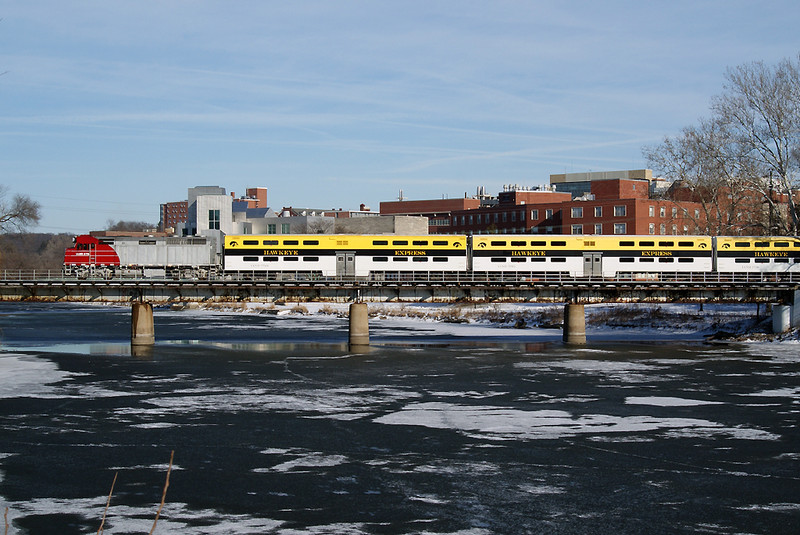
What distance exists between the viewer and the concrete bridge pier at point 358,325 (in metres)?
50.0

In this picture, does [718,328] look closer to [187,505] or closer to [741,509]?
[741,509]

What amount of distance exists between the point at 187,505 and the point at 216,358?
26203 millimetres

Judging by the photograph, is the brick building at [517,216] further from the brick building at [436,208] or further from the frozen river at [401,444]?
the frozen river at [401,444]

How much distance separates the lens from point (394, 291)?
51375 mm

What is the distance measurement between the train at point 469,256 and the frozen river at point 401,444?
27.3 metres

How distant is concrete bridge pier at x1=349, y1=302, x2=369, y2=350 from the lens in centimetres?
5000

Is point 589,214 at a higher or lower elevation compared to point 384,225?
higher

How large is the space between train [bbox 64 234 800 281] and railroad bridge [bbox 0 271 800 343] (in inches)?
596

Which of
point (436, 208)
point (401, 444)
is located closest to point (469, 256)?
point (401, 444)

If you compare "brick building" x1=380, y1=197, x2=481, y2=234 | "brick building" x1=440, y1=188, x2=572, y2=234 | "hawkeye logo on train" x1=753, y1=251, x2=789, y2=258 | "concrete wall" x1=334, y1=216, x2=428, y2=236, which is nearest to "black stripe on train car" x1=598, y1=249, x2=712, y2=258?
"hawkeye logo on train" x1=753, y1=251, x2=789, y2=258

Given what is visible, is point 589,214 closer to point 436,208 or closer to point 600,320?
point 600,320

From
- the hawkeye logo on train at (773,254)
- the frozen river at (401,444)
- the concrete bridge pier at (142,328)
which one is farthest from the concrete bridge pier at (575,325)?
the hawkeye logo on train at (773,254)

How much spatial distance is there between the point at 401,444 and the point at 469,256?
49.4 meters

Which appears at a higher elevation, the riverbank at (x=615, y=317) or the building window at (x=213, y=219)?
the building window at (x=213, y=219)
